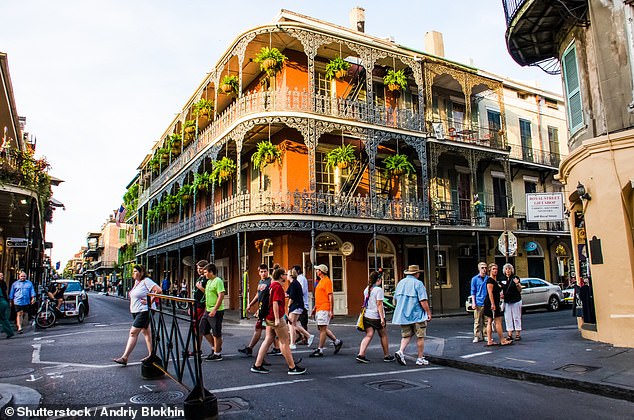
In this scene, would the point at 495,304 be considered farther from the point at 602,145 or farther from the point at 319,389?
the point at 319,389

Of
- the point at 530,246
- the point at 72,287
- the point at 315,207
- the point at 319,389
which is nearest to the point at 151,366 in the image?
the point at 319,389

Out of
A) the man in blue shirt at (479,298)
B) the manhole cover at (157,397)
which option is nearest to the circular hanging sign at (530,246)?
the man in blue shirt at (479,298)

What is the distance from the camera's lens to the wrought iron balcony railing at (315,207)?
58.4ft

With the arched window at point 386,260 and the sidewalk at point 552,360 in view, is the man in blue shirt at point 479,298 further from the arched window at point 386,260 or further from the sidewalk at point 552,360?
the arched window at point 386,260

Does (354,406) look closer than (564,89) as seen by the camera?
Yes

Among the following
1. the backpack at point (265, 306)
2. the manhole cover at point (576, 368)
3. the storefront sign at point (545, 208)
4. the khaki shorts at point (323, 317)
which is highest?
the storefront sign at point (545, 208)

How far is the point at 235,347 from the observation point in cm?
1102

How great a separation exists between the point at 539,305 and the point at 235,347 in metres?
15.1

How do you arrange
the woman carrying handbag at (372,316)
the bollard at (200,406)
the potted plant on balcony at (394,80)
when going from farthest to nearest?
the potted plant on balcony at (394,80), the woman carrying handbag at (372,316), the bollard at (200,406)

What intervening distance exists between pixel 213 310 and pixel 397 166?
12.9m

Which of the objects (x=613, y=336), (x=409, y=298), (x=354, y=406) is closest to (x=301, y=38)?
(x=409, y=298)

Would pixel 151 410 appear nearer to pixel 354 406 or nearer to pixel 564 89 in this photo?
pixel 354 406

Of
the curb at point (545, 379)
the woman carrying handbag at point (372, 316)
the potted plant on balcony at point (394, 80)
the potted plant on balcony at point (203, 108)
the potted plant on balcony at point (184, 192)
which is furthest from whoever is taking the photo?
the potted plant on balcony at point (184, 192)

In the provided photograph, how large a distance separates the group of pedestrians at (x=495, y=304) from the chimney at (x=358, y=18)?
16.6 m
